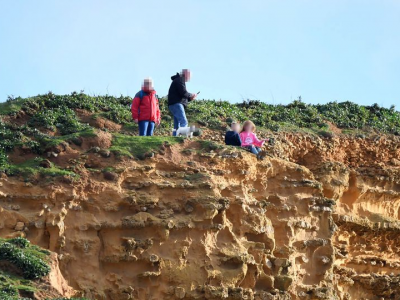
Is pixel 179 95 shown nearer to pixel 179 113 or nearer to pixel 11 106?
pixel 179 113

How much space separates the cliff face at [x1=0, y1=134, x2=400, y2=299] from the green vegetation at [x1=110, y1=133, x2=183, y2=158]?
29 centimetres

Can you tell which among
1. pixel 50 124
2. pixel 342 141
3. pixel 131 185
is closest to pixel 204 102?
pixel 342 141

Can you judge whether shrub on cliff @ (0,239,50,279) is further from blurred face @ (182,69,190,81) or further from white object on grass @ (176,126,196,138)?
blurred face @ (182,69,190,81)

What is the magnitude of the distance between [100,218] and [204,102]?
823cm

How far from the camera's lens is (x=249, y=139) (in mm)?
22984

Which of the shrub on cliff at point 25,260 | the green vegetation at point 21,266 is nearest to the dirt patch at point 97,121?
the green vegetation at point 21,266

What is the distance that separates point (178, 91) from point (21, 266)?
23.1 feet

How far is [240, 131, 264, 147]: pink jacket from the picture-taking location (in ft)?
75.2

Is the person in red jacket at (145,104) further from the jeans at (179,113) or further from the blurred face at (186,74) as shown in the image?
the blurred face at (186,74)

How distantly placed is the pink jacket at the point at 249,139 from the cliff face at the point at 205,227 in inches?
20.1

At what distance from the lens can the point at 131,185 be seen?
2039 centimetres

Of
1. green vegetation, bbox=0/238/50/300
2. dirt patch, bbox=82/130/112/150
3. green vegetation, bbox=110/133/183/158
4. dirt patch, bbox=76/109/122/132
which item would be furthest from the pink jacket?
green vegetation, bbox=0/238/50/300

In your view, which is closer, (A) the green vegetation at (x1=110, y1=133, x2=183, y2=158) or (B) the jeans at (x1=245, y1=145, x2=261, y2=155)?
(A) the green vegetation at (x1=110, y1=133, x2=183, y2=158)

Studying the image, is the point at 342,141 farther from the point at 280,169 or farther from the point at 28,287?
the point at 28,287
